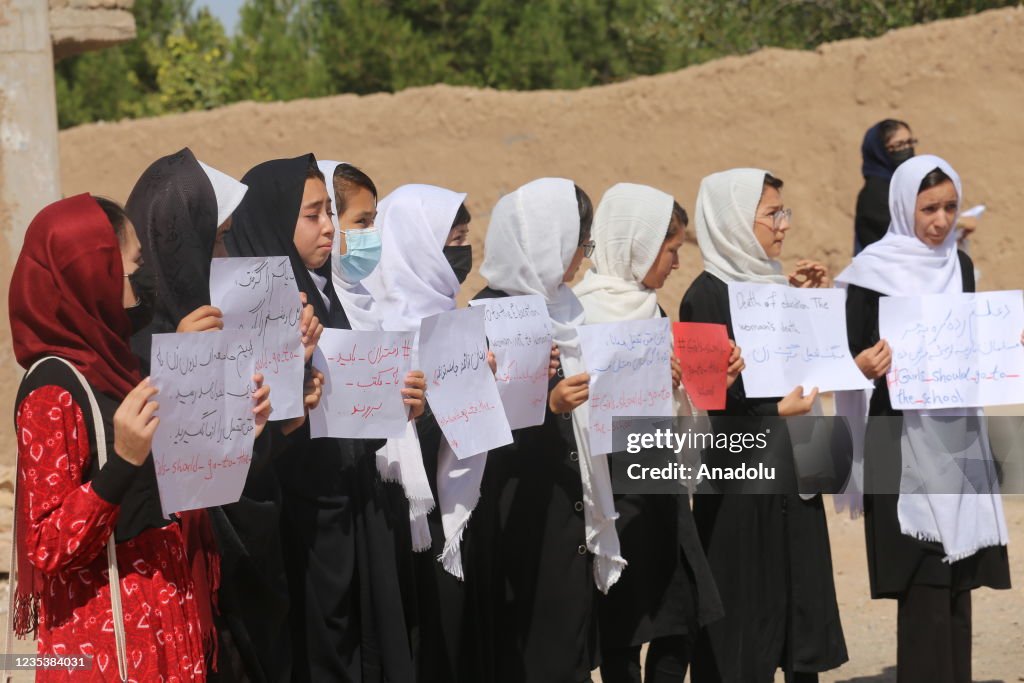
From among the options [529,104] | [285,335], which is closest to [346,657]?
[285,335]

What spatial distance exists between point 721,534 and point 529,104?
9.27 metres

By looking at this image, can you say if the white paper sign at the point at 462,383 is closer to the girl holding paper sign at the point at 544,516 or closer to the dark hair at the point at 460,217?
the girl holding paper sign at the point at 544,516

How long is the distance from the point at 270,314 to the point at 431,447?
907 mm

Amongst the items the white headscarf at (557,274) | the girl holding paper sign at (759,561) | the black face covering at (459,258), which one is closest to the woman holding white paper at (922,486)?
the girl holding paper sign at (759,561)

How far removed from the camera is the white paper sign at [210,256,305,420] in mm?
2963

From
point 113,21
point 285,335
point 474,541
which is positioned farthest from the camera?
point 113,21

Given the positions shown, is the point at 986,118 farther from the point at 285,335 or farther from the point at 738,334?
the point at 285,335

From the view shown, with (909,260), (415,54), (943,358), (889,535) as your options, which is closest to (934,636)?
(889,535)

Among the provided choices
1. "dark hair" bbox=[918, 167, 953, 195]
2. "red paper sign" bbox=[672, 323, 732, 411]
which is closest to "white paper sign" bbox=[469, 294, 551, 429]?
"red paper sign" bbox=[672, 323, 732, 411]

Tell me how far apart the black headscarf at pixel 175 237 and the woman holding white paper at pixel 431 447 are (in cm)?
75

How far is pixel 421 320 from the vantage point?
11.7 ft

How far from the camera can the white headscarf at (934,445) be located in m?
4.41

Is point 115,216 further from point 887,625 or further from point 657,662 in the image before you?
point 887,625

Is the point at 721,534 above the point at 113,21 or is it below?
below
